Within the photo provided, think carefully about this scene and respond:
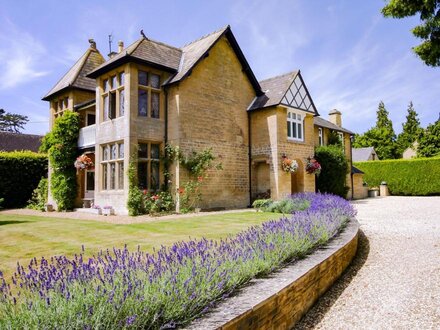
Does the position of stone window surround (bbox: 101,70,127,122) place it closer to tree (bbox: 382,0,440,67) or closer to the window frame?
the window frame

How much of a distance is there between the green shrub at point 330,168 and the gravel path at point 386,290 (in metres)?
12.2

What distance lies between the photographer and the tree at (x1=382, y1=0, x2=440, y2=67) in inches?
354

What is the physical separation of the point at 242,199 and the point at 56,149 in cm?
983

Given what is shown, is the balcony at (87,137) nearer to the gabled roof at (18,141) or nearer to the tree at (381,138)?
the gabled roof at (18,141)

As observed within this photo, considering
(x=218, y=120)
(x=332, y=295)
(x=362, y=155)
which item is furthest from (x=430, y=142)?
(x=332, y=295)

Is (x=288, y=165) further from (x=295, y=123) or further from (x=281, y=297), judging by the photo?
(x=281, y=297)

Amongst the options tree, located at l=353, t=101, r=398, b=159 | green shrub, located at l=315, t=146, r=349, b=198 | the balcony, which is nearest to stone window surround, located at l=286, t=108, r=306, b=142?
green shrub, located at l=315, t=146, r=349, b=198

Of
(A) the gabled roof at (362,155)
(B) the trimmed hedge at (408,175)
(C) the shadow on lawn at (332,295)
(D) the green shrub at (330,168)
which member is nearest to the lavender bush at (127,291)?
(C) the shadow on lawn at (332,295)

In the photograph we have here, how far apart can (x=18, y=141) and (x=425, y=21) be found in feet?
101

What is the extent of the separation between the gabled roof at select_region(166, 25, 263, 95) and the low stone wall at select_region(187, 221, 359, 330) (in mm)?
10845

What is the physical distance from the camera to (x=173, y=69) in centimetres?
1480

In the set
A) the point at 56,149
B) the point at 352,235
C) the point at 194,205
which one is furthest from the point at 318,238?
the point at 56,149

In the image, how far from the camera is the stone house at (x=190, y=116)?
1402 cm

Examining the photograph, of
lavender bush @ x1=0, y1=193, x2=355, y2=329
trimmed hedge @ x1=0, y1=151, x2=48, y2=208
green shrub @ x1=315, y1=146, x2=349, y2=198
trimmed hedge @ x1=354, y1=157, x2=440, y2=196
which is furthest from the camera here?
trimmed hedge @ x1=354, y1=157, x2=440, y2=196
